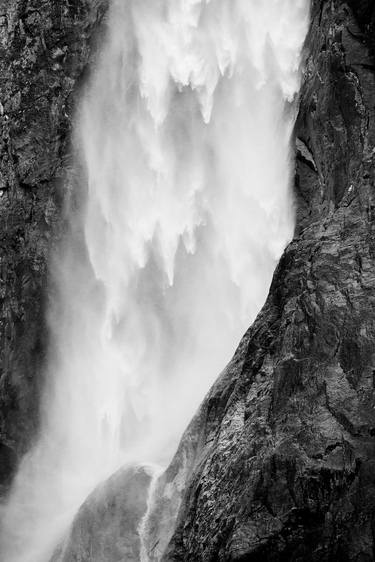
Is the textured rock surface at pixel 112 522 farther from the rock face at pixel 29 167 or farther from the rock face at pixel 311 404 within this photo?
the rock face at pixel 29 167

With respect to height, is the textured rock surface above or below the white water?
below

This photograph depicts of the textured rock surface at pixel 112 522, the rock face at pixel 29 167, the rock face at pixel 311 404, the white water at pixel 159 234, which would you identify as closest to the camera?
the rock face at pixel 311 404

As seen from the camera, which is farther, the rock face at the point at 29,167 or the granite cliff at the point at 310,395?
the rock face at the point at 29,167

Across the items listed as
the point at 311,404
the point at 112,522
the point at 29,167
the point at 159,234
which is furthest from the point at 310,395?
the point at 29,167

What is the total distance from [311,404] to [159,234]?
51.3 feet

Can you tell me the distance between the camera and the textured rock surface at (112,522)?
782 inches

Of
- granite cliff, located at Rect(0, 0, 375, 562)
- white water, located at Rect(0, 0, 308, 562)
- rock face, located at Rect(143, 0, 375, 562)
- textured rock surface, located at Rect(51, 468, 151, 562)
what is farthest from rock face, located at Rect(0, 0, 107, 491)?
rock face, located at Rect(143, 0, 375, 562)

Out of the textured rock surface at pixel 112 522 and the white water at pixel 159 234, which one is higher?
the white water at pixel 159 234

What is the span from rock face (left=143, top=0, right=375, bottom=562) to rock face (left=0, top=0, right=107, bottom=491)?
42.8ft

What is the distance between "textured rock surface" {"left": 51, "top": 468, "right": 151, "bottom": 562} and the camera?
19.9 m

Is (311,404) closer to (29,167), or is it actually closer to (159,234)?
(159,234)

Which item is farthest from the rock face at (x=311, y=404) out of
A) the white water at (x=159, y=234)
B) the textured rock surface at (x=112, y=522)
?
the white water at (x=159, y=234)

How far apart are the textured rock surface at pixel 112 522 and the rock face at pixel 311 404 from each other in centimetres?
73

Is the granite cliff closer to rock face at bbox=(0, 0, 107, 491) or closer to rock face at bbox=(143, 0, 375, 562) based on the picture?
rock face at bbox=(143, 0, 375, 562)
